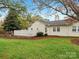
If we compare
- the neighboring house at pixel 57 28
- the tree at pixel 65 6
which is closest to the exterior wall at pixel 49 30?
the neighboring house at pixel 57 28

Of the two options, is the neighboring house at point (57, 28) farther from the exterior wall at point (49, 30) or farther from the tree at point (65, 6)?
the tree at point (65, 6)

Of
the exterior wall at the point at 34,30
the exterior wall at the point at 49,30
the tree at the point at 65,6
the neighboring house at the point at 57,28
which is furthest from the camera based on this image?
the exterior wall at the point at 34,30

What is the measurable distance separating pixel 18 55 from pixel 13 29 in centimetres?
4030

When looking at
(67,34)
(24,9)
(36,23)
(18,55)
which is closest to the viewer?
(18,55)

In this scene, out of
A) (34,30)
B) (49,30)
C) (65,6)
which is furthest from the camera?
(34,30)

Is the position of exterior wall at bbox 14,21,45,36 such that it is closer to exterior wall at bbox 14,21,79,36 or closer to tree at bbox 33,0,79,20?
exterior wall at bbox 14,21,79,36

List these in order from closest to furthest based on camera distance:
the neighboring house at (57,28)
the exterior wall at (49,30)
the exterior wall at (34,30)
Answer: the neighboring house at (57,28), the exterior wall at (49,30), the exterior wall at (34,30)

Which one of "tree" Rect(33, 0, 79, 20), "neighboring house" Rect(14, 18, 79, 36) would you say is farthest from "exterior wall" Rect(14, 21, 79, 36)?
"tree" Rect(33, 0, 79, 20)

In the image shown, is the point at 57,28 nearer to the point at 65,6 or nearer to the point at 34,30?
the point at 34,30

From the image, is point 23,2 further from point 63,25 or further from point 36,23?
point 36,23

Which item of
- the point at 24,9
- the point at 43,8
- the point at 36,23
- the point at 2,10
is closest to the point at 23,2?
the point at 24,9

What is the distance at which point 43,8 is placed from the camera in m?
16.5

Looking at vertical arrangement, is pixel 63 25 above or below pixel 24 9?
below

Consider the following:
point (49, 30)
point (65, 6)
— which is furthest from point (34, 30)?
point (65, 6)
